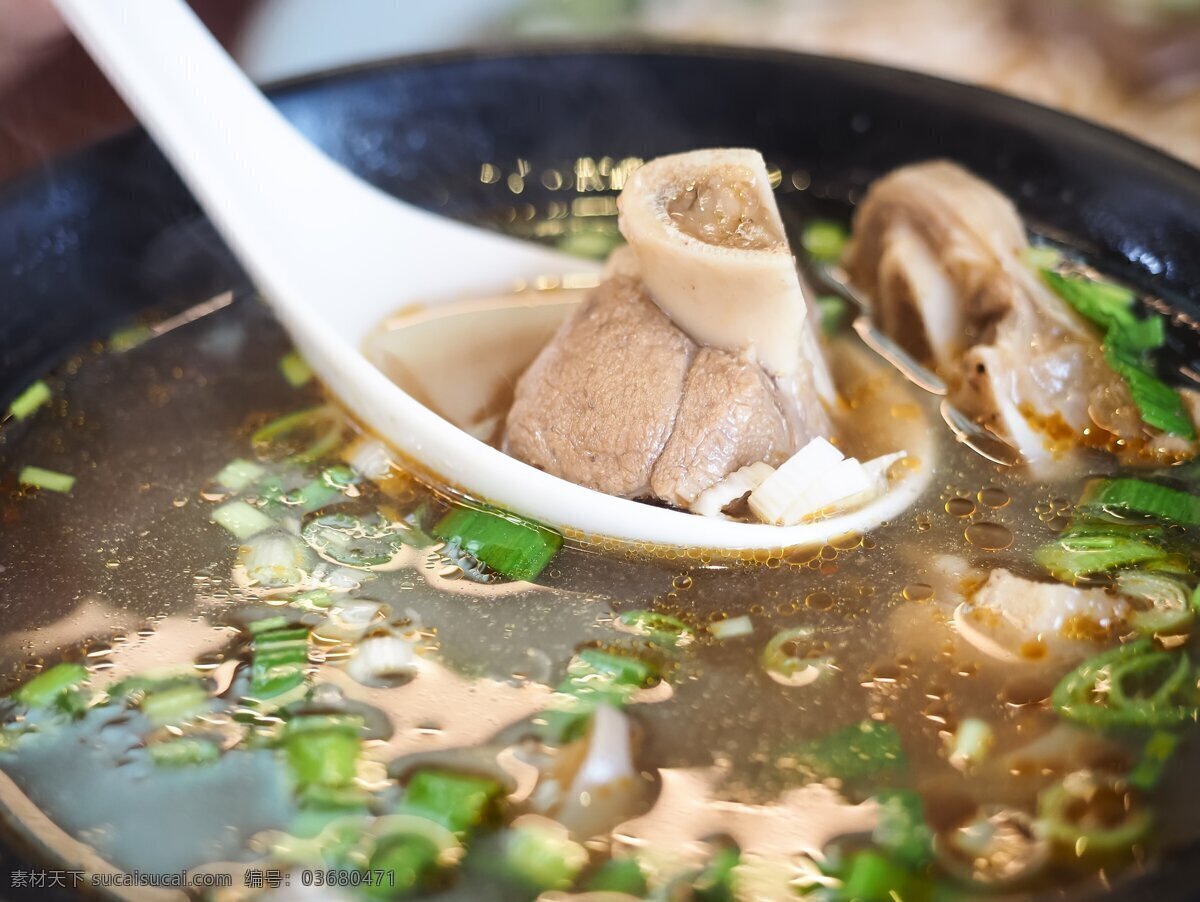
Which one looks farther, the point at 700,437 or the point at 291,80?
the point at 291,80

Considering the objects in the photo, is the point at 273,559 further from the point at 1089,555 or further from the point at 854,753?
the point at 1089,555

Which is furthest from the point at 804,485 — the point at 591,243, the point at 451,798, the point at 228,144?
the point at 228,144

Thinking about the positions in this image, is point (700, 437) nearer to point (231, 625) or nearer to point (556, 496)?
point (556, 496)

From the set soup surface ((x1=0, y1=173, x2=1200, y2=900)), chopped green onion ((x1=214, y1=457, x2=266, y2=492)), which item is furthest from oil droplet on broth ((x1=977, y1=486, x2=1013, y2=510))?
chopped green onion ((x1=214, y1=457, x2=266, y2=492))

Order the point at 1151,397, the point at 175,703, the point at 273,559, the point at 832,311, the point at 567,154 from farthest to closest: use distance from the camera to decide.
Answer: the point at 567,154 < the point at 832,311 < the point at 1151,397 < the point at 273,559 < the point at 175,703

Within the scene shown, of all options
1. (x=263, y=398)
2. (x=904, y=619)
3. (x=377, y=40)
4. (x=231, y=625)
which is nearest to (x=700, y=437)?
(x=904, y=619)
